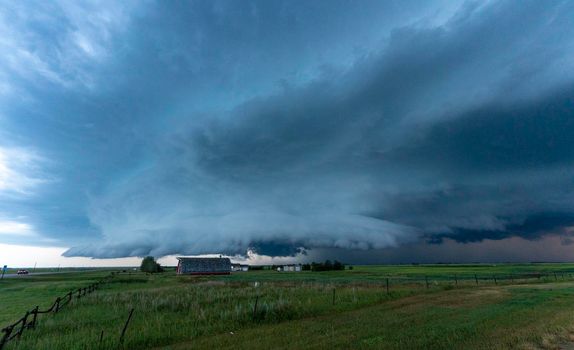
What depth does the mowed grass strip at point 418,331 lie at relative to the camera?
1423cm

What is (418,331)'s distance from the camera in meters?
16.6

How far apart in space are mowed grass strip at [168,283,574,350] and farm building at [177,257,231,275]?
107449 mm

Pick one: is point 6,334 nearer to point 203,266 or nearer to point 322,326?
point 322,326

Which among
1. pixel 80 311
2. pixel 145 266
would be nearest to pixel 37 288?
pixel 80 311

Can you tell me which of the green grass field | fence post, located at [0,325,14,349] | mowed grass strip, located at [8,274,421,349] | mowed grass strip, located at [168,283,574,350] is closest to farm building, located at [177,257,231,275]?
mowed grass strip, located at [8,274,421,349]

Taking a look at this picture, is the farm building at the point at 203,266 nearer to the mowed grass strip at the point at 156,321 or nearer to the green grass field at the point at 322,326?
the mowed grass strip at the point at 156,321

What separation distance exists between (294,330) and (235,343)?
12.8ft

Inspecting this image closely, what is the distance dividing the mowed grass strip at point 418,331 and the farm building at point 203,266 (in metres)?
107

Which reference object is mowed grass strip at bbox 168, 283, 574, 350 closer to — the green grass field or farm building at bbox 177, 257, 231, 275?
the green grass field

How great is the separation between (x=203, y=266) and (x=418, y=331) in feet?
384

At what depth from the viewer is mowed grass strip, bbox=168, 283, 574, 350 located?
46.7ft

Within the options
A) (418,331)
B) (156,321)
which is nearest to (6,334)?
(156,321)

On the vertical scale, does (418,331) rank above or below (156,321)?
below

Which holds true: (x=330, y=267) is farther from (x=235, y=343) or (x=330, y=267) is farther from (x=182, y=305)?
(x=235, y=343)
